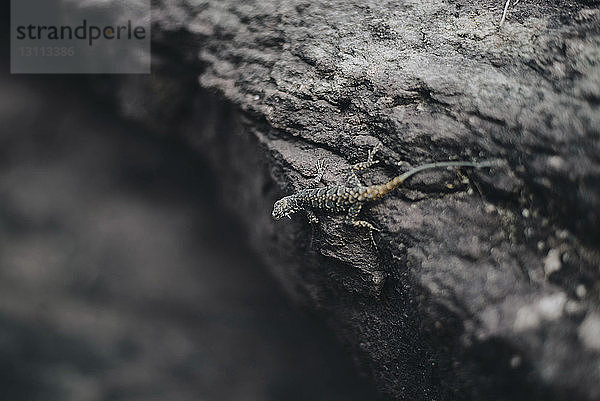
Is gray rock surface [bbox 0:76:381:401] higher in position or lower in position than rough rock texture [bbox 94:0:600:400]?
lower

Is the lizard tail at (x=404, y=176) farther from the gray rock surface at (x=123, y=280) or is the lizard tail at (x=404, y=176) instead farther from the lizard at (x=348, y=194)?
the gray rock surface at (x=123, y=280)

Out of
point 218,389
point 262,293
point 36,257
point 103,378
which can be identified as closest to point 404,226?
point 262,293

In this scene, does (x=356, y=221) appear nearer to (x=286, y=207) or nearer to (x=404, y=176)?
(x=404, y=176)

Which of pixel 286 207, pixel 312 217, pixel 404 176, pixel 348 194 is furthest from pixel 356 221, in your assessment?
pixel 286 207

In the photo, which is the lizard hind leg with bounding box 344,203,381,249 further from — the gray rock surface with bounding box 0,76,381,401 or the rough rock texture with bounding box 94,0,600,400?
the gray rock surface with bounding box 0,76,381,401

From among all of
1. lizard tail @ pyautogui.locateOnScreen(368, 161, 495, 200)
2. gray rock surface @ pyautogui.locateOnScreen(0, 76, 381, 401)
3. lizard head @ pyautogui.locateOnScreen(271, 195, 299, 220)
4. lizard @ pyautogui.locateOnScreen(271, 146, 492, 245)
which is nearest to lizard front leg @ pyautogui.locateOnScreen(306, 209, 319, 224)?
lizard @ pyautogui.locateOnScreen(271, 146, 492, 245)

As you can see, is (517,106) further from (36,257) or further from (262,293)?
(36,257)
